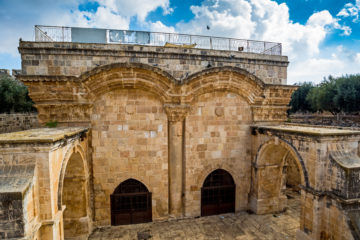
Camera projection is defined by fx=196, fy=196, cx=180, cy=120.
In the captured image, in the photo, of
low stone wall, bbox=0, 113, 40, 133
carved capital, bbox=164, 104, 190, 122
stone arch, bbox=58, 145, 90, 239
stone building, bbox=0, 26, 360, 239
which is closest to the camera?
stone building, bbox=0, 26, 360, 239

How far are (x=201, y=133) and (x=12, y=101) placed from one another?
19432mm

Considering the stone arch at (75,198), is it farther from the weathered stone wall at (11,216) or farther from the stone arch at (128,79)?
the weathered stone wall at (11,216)

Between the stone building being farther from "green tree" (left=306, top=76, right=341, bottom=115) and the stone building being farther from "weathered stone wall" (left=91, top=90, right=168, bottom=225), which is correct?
"green tree" (left=306, top=76, right=341, bottom=115)

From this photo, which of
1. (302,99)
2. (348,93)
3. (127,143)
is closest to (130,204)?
(127,143)

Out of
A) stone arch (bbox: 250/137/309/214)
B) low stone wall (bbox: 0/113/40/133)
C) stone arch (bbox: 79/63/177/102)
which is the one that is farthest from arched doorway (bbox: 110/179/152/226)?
low stone wall (bbox: 0/113/40/133)

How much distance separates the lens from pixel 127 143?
815 centimetres

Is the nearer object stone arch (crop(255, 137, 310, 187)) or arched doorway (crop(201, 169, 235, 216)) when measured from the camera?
stone arch (crop(255, 137, 310, 187))

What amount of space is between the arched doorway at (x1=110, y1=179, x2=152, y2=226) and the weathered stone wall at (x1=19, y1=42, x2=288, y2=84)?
4.94 metres

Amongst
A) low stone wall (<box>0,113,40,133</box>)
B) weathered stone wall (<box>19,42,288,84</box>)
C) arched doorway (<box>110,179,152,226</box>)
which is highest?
weathered stone wall (<box>19,42,288,84</box>)

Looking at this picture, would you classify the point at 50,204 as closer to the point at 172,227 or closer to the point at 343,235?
the point at 172,227

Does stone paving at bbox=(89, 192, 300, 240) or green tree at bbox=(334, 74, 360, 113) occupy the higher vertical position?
green tree at bbox=(334, 74, 360, 113)

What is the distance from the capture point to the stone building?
20.6ft

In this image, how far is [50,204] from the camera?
4523 millimetres

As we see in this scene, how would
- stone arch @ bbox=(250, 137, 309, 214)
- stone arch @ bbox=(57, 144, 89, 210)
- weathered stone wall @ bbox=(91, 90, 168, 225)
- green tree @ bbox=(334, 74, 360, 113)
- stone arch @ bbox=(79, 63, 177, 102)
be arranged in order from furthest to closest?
green tree @ bbox=(334, 74, 360, 113) → stone arch @ bbox=(250, 137, 309, 214) → weathered stone wall @ bbox=(91, 90, 168, 225) → stone arch @ bbox=(79, 63, 177, 102) → stone arch @ bbox=(57, 144, 89, 210)
